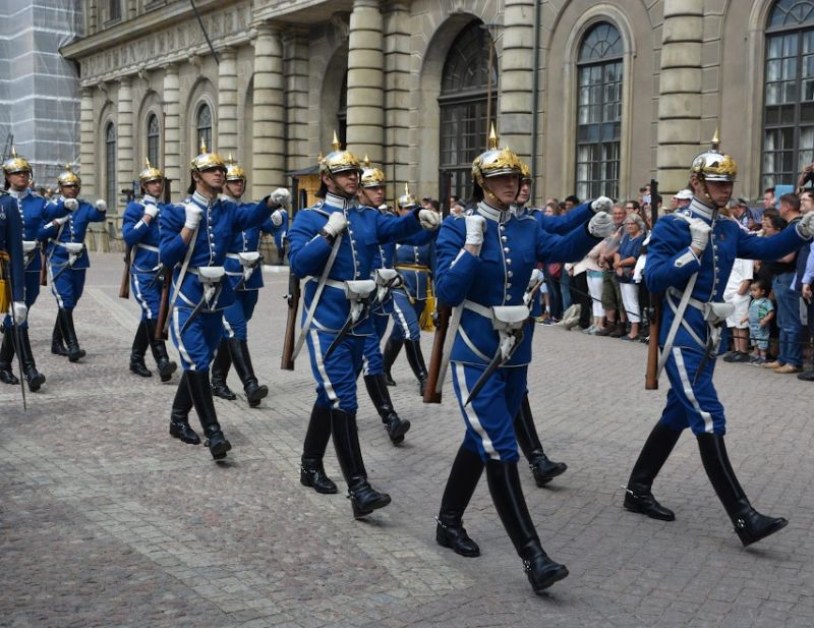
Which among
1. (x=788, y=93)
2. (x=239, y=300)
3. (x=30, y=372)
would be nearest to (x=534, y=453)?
(x=239, y=300)

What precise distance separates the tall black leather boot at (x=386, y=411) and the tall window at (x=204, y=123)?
2795cm

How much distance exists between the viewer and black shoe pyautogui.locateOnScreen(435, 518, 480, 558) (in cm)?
594

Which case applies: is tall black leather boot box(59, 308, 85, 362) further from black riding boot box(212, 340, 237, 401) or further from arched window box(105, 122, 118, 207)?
arched window box(105, 122, 118, 207)

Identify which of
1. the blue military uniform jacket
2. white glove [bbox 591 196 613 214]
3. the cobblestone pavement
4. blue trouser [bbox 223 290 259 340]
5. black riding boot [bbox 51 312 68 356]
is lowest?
the cobblestone pavement

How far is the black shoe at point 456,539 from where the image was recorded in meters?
5.94

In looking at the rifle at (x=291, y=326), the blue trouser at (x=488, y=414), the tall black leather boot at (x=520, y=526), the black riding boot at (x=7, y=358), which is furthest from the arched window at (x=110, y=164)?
the tall black leather boot at (x=520, y=526)

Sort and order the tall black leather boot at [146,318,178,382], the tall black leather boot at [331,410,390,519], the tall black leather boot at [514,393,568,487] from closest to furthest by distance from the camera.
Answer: the tall black leather boot at [331,410,390,519], the tall black leather boot at [514,393,568,487], the tall black leather boot at [146,318,178,382]

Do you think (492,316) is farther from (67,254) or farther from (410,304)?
(67,254)

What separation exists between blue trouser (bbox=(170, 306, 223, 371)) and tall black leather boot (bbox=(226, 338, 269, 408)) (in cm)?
179

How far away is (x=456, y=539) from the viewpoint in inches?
236

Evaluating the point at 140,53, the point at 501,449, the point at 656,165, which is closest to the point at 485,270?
the point at 501,449

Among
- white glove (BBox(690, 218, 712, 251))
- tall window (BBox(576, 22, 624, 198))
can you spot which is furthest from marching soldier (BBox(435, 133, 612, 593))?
tall window (BBox(576, 22, 624, 198))

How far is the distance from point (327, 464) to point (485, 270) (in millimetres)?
2576

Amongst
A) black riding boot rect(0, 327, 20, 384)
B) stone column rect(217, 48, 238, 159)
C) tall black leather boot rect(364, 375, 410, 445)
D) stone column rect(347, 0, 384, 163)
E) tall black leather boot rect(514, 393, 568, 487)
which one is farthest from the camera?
stone column rect(217, 48, 238, 159)
